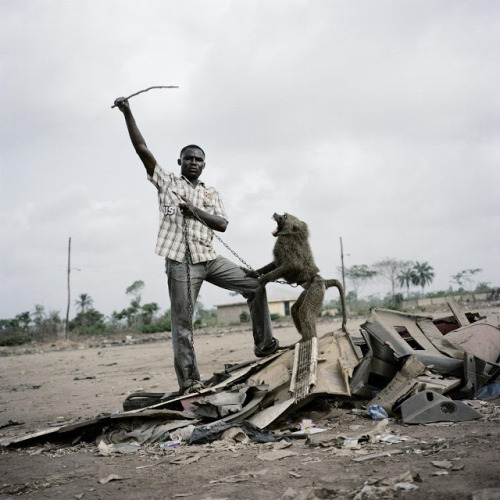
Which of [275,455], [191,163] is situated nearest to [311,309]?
[191,163]

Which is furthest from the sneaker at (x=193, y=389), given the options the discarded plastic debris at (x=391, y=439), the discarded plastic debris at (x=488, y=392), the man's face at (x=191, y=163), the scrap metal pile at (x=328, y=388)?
the discarded plastic debris at (x=488, y=392)

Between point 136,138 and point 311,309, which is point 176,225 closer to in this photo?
point 136,138

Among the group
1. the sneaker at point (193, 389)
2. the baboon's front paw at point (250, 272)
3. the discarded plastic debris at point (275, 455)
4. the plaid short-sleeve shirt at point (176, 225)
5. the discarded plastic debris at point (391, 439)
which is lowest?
the discarded plastic debris at point (275, 455)

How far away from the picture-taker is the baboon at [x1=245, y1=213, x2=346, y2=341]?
4.98 metres

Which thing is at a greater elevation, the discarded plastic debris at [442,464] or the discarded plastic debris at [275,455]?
the discarded plastic debris at [442,464]

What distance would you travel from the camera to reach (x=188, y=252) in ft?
14.6

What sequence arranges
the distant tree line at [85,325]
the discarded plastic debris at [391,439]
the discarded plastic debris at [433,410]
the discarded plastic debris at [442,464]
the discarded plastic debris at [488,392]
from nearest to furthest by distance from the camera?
the discarded plastic debris at [442,464] → the discarded plastic debris at [391,439] → the discarded plastic debris at [433,410] → the discarded plastic debris at [488,392] → the distant tree line at [85,325]

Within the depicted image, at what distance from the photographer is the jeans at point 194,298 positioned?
4359 millimetres

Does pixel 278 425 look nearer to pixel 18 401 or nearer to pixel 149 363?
pixel 18 401

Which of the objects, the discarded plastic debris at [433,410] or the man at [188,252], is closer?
the discarded plastic debris at [433,410]

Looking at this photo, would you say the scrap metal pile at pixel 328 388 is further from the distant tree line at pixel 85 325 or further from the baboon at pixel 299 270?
the distant tree line at pixel 85 325

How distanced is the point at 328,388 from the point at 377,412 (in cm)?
43

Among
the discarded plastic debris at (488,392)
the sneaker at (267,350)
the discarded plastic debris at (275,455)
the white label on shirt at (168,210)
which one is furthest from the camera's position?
the sneaker at (267,350)

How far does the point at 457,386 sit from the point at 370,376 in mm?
747
